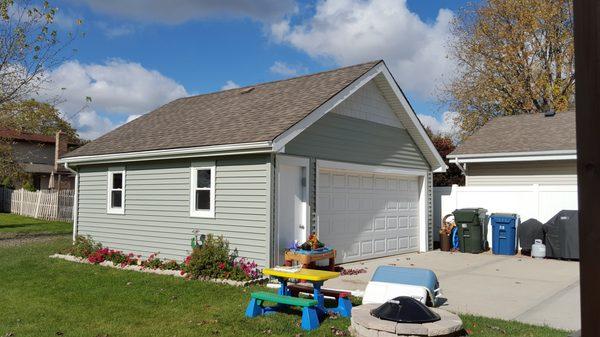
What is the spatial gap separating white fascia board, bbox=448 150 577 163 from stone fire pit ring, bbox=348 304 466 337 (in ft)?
35.1

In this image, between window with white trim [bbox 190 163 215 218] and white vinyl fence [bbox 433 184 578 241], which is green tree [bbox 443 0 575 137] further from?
window with white trim [bbox 190 163 215 218]

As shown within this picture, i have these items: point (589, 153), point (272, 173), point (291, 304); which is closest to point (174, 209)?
point (272, 173)

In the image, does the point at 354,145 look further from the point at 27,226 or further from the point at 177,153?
the point at 27,226

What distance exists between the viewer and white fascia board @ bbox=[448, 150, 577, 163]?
1530cm

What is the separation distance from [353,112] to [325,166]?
6.00 feet

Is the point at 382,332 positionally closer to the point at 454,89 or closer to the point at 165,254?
the point at 165,254

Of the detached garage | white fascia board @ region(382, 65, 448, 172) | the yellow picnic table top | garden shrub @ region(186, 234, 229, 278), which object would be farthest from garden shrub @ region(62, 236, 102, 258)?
white fascia board @ region(382, 65, 448, 172)

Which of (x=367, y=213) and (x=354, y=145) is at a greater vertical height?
(x=354, y=145)

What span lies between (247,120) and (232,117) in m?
0.95

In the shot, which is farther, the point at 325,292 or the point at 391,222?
the point at 391,222

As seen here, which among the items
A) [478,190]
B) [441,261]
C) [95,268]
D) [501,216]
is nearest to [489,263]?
[441,261]

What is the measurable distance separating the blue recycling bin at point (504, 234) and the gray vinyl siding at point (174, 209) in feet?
25.0

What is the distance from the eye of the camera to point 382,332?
5625 mm

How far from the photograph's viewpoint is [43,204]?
91.3 ft
